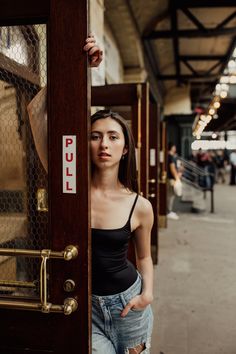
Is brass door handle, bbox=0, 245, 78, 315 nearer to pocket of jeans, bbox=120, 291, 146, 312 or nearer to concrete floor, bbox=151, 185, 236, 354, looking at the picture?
pocket of jeans, bbox=120, 291, 146, 312

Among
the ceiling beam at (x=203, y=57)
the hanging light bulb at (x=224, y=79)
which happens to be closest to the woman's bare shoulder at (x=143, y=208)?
the hanging light bulb at (x=224, y=79)

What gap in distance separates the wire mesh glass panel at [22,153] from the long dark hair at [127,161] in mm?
270

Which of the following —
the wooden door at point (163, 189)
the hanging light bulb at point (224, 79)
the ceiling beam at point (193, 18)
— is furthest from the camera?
the hanging light bulb at point (224, 79)

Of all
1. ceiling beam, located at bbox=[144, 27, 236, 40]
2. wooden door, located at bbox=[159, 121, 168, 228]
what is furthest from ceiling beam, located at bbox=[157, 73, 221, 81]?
wooden door, located at bbox=[159, 121, 168, 228]

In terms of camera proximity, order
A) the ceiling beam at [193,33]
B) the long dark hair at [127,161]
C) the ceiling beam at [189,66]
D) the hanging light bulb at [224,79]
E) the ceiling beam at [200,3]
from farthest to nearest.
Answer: the ceiling beam at [189,66] → the hanging light bulb at [224,79] → the ceiling beam at [193,33] → the ceiling beam at [200,3] → the long dark hair at [127,161]

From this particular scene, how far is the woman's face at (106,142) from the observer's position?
4.98ft

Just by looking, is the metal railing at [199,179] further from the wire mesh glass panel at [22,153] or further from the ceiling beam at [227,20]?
the wire mesh glass panel at [22,153]

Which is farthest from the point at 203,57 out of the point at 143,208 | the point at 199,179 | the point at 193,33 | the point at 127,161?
the point at 143,208

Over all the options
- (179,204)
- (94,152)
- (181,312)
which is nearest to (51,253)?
(94,152)

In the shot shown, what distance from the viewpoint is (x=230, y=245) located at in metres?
6.39

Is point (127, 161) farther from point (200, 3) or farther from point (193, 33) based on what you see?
point (193, 33)

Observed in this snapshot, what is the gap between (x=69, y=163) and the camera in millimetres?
1361

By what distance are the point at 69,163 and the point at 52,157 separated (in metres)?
0.07

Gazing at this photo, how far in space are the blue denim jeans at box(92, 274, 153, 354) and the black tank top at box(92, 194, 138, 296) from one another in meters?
0.03
